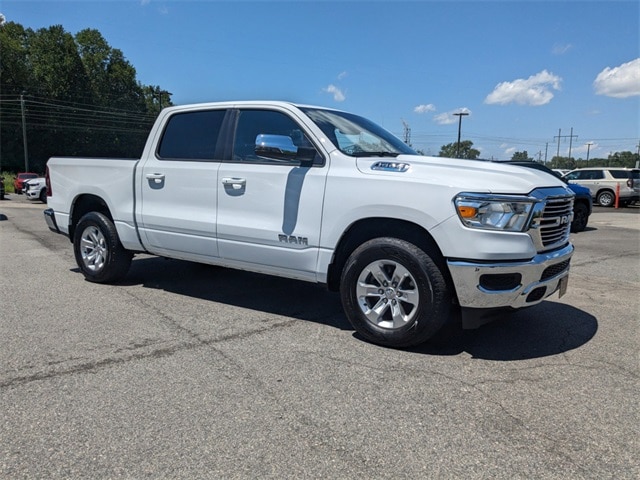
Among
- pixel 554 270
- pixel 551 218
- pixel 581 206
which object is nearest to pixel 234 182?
pixel 551 218

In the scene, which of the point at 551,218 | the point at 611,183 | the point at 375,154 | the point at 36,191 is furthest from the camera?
the point at 36,191

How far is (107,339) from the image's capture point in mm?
4246

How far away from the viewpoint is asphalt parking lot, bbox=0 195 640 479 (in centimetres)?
255

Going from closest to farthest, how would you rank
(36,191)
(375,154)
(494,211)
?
(494,211), (375,154), (36,191)

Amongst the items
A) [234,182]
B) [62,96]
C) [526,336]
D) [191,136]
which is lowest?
[526,336]

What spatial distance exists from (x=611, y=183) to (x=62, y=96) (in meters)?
64.0

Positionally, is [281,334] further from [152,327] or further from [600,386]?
[600,386]

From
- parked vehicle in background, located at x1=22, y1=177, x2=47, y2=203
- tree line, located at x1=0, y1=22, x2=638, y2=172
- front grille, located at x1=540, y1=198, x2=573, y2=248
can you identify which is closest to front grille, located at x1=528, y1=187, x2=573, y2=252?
front grille, located at x1=540, y1=198, x2=573, y2=248

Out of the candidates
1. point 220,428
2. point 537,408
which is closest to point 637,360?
point 537,408

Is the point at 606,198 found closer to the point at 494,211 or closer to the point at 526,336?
the point at 526,336

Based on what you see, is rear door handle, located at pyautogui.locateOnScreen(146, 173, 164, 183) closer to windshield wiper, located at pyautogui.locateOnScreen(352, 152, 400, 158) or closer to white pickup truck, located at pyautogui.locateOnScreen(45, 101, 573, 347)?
white pickup truck, located at pyautogui.locateOnScreen(45, 101, 573, 347)

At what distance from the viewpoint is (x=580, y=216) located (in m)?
13.1

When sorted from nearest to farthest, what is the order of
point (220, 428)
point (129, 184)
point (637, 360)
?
1. point (220, 428)
2. point (637, 360)
3. point (129, 184)

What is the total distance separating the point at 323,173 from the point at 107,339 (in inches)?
88.3
